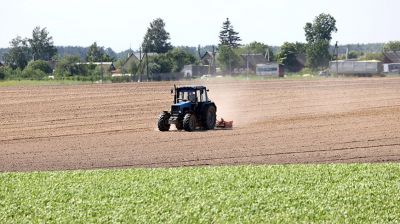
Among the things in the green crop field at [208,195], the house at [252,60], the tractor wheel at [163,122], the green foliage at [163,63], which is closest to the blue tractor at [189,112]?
the tractor wheel at [163,122]

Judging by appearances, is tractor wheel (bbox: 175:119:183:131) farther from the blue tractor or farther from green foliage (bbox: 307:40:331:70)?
green foliage (bbox: 307:40:331:70)

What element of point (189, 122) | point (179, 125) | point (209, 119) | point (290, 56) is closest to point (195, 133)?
point (189, 122)

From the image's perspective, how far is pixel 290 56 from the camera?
619 ft

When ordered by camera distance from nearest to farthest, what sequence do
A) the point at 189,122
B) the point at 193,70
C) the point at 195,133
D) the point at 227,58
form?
the point at 195,133 < the point at 189,122 < the point at 193,70 < the point at 227,58

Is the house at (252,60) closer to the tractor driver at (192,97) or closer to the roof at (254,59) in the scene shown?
the roof at (254,59)

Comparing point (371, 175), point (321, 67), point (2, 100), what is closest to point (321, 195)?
point (371, 175)

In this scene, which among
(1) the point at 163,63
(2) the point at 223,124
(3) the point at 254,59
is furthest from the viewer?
(3) the point at 254,59

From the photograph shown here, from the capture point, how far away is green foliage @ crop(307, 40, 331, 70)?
18388 cm

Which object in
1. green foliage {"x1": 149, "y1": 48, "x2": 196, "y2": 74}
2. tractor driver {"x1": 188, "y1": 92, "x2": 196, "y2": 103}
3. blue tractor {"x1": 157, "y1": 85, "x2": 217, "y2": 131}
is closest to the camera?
blue tractor {"x1": 157, "y1": 85, "x2": 217, "y2": 131}

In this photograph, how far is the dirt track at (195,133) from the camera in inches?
1128

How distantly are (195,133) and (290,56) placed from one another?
505 ft

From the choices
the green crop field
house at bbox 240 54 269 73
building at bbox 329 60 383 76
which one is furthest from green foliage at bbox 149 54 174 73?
the green crop field

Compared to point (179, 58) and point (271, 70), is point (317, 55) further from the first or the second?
point (271, 70)

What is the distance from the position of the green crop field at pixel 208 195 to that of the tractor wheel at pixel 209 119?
12843 millimetres
